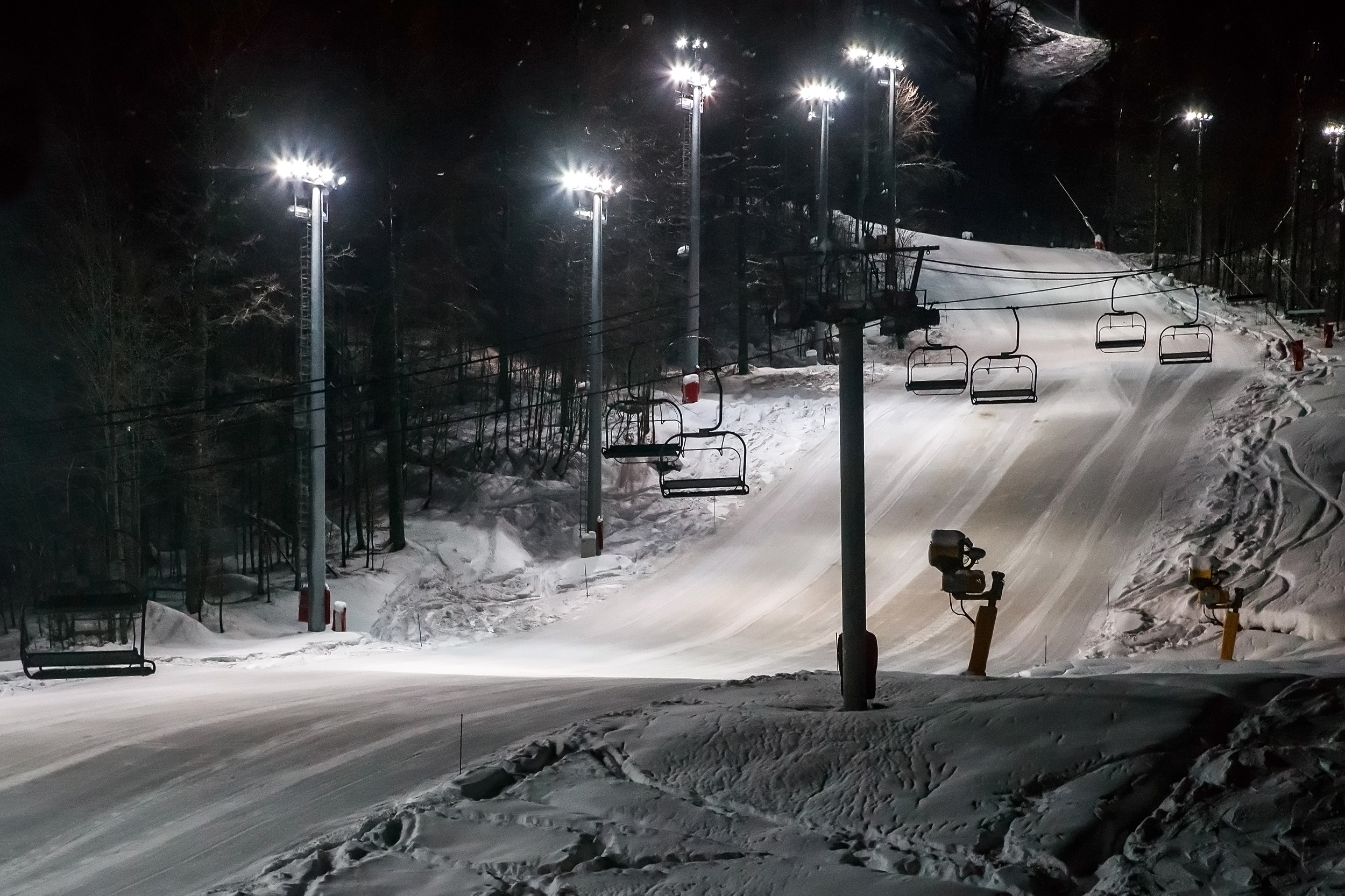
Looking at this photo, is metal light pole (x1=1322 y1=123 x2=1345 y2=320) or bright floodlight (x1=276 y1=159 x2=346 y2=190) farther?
metal light pole (x1=1322 y1=123 x2=1345 y2=320)

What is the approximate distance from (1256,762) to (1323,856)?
103 cm

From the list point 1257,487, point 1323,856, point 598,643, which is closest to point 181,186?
point 598,643

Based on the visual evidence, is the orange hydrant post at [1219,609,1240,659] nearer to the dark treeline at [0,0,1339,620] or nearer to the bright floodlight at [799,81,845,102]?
the dark treeline at [0,0,1339,620]

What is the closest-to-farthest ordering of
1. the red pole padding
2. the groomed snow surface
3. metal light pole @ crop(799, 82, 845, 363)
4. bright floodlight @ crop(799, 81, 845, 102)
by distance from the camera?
the groomed snow surface
the red pole padding
metal light pole @ crop(799, 82, 845, 363)
bright floodlight @ crop(799, 81, 845, 102)

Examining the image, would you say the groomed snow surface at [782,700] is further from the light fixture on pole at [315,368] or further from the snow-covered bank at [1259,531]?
the light fixture on pole at [315,368]

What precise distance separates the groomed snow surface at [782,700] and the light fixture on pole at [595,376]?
0.71 meters

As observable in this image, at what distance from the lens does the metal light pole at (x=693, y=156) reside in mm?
32406

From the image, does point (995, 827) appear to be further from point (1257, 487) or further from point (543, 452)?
point (543, 452)

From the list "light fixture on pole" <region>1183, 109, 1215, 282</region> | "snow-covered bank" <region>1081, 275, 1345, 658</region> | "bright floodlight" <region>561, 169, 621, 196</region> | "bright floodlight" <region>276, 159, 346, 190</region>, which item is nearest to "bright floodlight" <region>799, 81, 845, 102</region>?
Result: "bright floodlight" <region>561, 169, 621, 196</region>

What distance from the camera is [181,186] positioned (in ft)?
80.4

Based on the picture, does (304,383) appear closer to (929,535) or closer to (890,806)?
(929,535)

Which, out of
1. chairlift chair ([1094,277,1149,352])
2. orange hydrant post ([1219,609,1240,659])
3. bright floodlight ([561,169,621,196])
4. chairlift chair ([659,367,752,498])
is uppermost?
bright floodlight ([561,169,621,196])

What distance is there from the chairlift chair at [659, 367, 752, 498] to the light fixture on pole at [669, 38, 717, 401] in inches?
87.6

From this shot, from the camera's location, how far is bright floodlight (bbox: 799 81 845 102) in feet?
115
